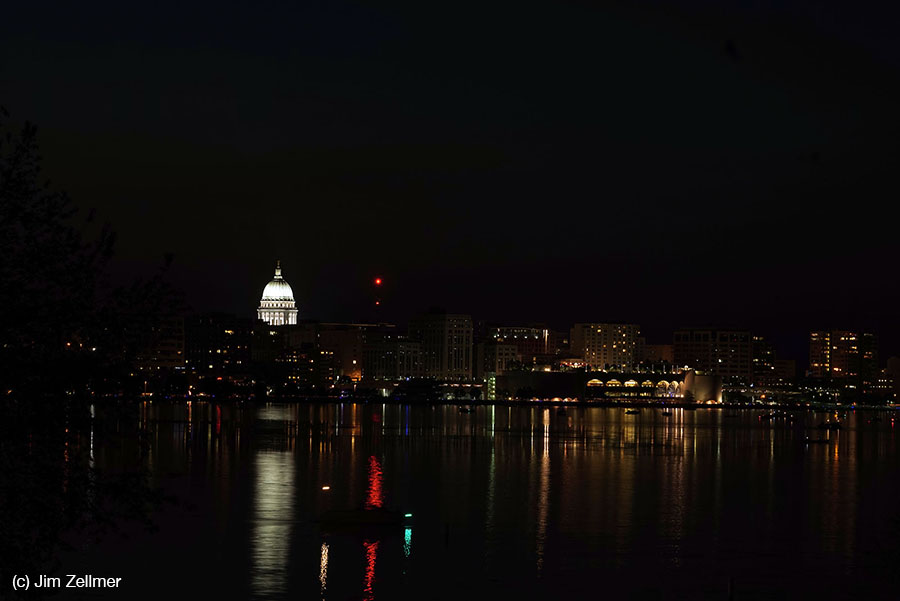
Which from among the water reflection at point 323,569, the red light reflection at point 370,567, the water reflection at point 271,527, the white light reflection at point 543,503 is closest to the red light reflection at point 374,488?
the water reflection at point 271,527

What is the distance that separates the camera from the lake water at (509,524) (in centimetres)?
2881

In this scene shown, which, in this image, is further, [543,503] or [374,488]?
[374,488]

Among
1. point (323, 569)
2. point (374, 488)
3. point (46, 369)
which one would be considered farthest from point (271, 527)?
point (46, 369)

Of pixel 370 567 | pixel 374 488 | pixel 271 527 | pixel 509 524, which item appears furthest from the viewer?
pixel 374 488

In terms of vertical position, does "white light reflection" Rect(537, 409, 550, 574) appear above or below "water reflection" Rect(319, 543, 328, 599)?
below

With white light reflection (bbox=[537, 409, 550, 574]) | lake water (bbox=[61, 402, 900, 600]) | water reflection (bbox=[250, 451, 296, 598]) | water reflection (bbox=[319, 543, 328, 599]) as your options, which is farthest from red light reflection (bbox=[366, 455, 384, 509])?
water reflection (bbox=[319, 543, 328, 599])

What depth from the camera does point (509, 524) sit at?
1513 inches

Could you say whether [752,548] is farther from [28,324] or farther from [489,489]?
[28,324]

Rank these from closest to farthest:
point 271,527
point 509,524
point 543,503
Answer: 1. point 271,527
2. point 509,524
3. point 543,503

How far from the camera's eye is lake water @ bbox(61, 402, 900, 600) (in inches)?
1134

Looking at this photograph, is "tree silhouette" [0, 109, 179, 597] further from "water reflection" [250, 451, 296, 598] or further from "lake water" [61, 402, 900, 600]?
"water reflection" [250, 451, 296, 598]

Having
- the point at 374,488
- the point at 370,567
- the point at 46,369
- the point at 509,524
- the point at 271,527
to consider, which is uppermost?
the point at 46,369

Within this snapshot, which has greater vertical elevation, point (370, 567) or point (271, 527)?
point (370, 567)

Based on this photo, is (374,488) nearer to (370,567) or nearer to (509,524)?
(509,524)
